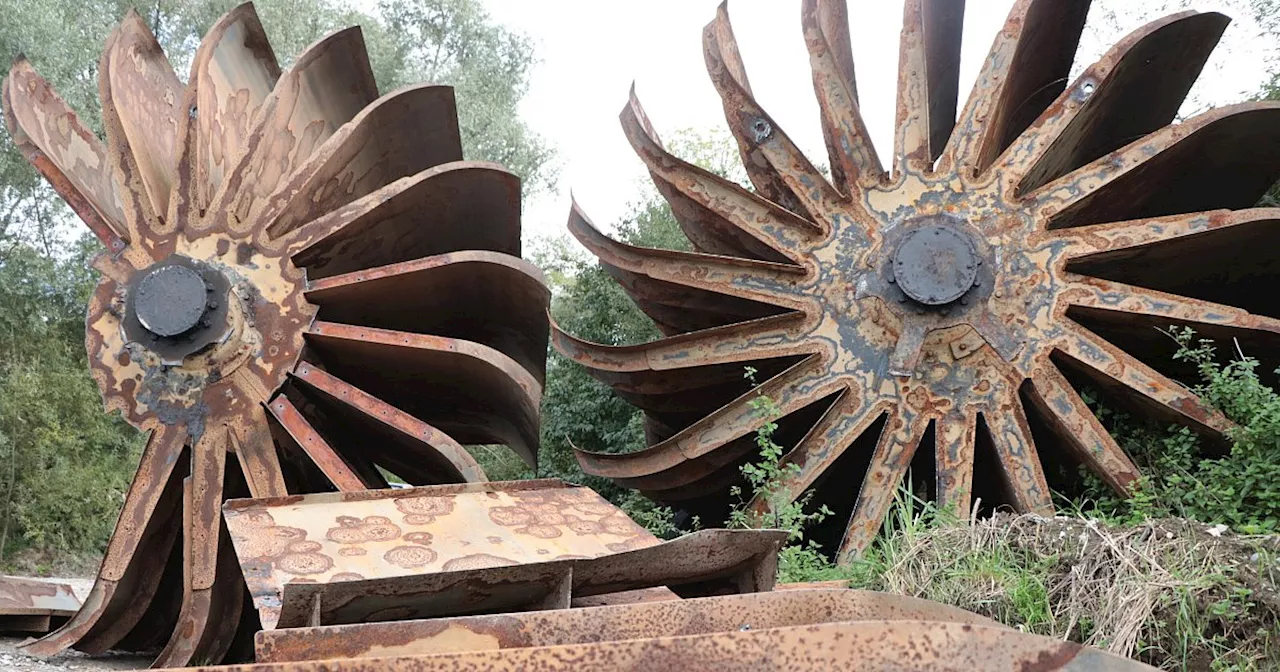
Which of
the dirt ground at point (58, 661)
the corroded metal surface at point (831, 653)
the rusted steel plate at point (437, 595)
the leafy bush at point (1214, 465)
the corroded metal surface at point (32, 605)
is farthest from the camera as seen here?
the corroded metal surface at point (32, 605)

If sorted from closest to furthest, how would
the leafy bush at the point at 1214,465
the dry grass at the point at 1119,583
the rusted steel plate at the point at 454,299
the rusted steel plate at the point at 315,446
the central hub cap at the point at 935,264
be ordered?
the dry grass at the point at 1119,583 → the leafy bush at the point at 1214,465 → the rusted steel plate at the point at 315,446 → the central hub cap at the point at 935,264 → the rusted steel plate at the point at 454,299

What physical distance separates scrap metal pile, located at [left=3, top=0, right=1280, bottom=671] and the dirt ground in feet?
0.37

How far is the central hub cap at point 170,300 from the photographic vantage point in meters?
6.43

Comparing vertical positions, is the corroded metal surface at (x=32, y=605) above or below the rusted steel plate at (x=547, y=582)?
below

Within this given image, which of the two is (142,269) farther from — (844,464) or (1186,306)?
(1186,306)

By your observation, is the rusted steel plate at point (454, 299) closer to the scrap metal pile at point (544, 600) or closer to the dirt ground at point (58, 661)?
the dirt ground at point (58, 661)

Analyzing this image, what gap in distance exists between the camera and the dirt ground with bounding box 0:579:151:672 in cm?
584

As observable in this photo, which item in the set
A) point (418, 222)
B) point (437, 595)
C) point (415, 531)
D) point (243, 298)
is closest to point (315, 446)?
point (243, 298)

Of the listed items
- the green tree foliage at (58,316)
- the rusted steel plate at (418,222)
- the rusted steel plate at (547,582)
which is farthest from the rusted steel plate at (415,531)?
the green tree foliage at (58,316)

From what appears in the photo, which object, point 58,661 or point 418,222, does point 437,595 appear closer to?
point 58,661

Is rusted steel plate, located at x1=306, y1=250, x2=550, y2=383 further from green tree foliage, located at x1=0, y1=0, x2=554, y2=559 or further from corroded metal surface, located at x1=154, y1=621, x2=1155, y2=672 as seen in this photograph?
green tree foliage, located at x1=0, y1=0, x2=554, y2=559

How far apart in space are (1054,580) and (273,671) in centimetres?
365

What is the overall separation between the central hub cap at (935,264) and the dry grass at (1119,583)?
192 centimetres

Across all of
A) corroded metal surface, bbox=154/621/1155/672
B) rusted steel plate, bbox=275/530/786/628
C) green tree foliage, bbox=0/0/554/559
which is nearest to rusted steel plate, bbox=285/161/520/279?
rusted steel plate, bbox=275/530/786/628
